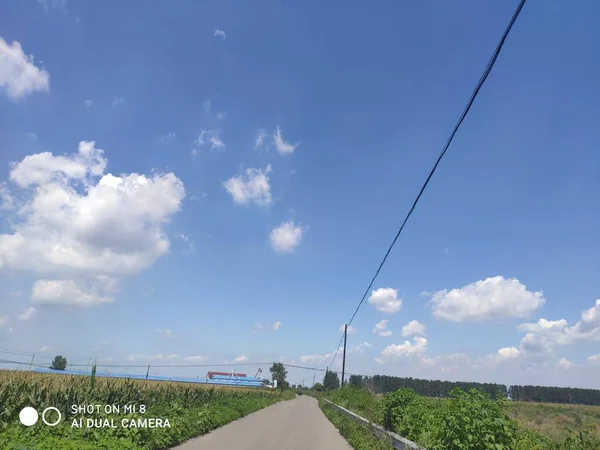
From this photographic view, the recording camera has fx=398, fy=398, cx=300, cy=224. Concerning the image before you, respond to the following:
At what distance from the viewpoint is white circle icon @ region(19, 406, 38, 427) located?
10181mm

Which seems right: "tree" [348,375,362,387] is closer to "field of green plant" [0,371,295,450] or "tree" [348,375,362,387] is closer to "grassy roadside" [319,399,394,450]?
"grassy roadside" [319,399,394,450]

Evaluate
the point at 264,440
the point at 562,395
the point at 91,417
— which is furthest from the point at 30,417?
the point at 562,395

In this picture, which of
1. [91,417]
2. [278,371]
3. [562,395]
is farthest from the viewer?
[278,371]

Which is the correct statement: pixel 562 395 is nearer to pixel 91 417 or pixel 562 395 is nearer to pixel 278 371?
pixel 278 371

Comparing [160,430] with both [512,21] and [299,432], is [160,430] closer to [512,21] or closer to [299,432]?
[299,432]

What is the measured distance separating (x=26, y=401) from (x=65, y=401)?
1495mm

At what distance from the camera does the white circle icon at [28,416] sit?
10181 millimetres

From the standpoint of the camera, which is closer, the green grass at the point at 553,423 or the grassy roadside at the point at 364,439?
the green grass at the point at 553,423

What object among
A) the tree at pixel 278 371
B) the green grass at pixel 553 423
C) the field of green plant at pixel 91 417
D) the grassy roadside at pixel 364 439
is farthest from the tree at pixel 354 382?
the tree at pixel 278 371

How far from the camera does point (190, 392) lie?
24359 millimetres

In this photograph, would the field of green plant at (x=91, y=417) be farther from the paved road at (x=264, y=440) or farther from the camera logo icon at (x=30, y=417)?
the paved road at (x=264, y=440)

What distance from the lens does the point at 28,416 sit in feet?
34.7

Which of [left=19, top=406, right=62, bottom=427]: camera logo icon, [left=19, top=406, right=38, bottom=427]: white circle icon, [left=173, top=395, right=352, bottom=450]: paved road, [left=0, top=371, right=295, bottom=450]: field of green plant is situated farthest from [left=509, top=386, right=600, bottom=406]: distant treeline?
[left=19, top=406, right=38, bottom=427]: white circle icon

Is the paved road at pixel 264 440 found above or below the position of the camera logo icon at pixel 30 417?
below
